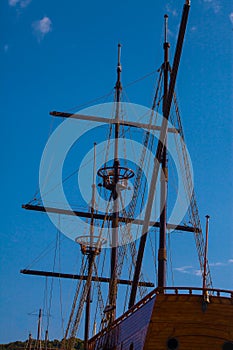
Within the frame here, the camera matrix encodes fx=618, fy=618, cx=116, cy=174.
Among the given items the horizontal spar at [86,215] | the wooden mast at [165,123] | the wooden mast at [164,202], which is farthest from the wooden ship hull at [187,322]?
the horizontal spar at [86,215]

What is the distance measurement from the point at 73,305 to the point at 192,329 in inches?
763

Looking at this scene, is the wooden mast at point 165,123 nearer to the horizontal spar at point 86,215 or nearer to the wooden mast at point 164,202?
the wooden mast at point 164,202

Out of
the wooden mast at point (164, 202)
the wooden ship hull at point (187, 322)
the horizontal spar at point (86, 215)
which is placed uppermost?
the horizontal spar at point (86, 215)

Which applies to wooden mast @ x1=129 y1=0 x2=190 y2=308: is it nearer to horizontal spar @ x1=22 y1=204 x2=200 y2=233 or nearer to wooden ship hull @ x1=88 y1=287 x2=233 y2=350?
wooden ship hull @ x1=88 y1=287 x2=233 y2=350

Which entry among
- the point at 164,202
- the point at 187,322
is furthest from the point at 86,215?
the point at 187,322

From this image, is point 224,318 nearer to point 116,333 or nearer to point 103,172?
point 116,333

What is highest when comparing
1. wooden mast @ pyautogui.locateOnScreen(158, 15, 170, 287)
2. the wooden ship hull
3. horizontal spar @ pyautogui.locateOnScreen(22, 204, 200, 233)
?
horizontal spar @ pyautogui.locateOnScreen(22, 204, 200, 233)

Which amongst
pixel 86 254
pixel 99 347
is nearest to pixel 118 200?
pixel 86 254

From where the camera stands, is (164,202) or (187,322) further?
(164,202)

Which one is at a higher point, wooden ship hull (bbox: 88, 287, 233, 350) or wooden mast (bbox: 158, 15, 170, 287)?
wooden mast (bbox: 158, 15, 170, 287)

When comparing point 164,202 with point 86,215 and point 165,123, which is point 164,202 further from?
point 86,215

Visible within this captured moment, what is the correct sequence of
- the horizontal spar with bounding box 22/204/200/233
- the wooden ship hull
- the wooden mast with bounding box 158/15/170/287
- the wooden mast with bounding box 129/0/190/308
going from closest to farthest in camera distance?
the wooden ship hull, the wooden mast with bounding box 129/0/190/308, the wooden mast with bounding box 158/15/170/287, the horizontal spar with bounding box 22/204/200/233

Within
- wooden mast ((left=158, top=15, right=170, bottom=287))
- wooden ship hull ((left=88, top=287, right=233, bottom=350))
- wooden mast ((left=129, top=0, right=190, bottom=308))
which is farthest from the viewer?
wooden mast ((left=158, top=15, right=170, bottom=287))

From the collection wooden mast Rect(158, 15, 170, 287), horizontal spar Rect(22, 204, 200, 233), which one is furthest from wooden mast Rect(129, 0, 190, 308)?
horizontal spar Rect(22, 204, 200, 233)
